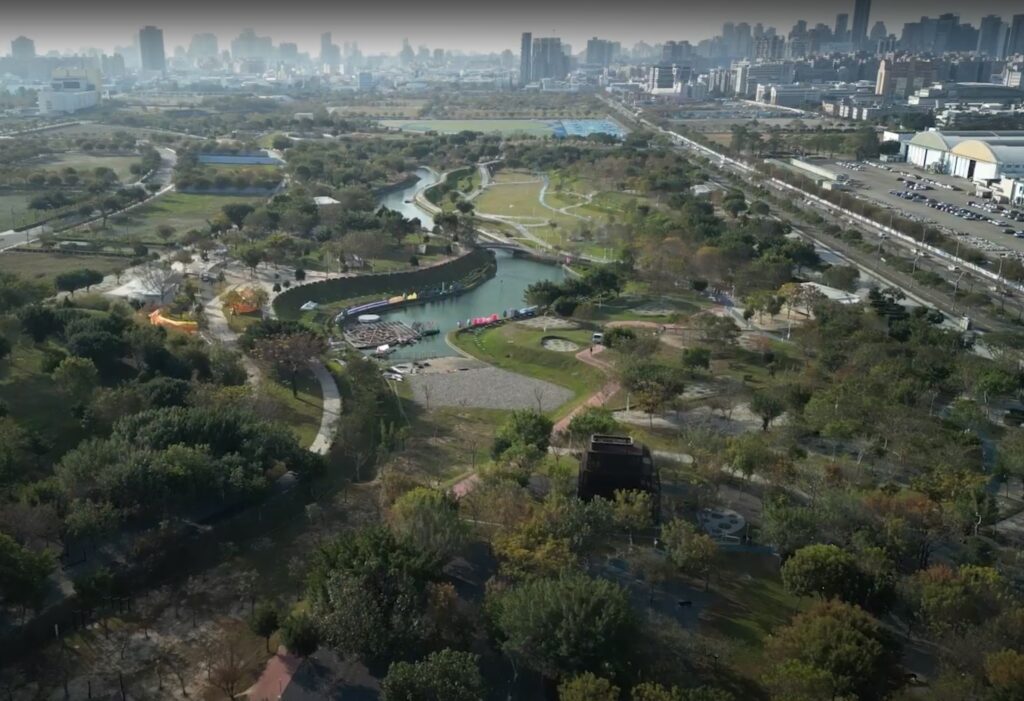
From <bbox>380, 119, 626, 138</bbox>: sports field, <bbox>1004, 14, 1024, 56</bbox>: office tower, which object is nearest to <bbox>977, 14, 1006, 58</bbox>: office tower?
<bbox>1004, 14, 1024, 56</bbox>: office tower

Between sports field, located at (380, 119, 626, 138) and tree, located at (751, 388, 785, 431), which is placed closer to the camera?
tree, located at (751, 388, 785, 431)

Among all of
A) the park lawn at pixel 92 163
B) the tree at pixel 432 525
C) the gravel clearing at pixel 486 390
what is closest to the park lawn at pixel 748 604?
the tree at pixel 432 525

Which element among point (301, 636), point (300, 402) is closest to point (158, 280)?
point (300, 402)

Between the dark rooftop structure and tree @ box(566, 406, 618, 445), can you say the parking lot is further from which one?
the dark rooftop structure

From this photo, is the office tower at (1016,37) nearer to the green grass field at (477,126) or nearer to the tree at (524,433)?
the green grass field at (477,126)

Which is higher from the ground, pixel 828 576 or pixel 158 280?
pixel 158 280

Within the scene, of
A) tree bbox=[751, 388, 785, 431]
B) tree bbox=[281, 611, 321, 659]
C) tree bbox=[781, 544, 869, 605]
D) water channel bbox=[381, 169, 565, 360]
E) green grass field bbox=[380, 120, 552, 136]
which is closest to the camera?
tree bbox=[281, 611, 321, 659]

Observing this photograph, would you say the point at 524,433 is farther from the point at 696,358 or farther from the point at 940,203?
the point at 940,203
